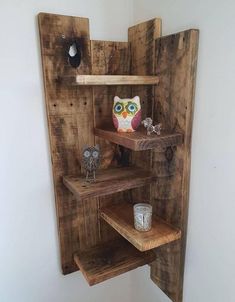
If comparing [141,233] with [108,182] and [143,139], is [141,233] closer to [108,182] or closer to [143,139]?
[108,182]

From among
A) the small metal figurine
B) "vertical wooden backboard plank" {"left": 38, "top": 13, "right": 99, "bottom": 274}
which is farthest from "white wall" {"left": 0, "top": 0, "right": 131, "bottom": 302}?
the small metal figurine

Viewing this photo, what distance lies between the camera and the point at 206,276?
0.84m

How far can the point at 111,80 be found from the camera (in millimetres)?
816

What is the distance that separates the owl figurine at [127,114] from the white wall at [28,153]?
0.91 ft

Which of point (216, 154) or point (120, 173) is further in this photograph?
point (120, 173)

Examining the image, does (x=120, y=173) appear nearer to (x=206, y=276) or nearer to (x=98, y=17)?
(x=206, y=276)

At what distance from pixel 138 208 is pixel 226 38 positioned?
1.99ft

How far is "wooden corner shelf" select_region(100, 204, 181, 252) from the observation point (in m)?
0.83

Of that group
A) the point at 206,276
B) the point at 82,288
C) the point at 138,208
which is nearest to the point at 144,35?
the point at 138,208

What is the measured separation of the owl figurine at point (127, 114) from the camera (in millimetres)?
846

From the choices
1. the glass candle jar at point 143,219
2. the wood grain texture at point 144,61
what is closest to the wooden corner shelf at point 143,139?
the wood grain texture at point 144,61

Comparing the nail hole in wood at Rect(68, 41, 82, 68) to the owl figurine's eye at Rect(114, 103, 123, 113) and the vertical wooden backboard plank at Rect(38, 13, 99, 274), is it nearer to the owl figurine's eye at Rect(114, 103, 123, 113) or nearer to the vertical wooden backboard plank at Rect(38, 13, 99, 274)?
the vertical wooden backboard plank at Rect(38, 13, 99, 274)

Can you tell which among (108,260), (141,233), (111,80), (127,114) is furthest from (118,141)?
(108,260)

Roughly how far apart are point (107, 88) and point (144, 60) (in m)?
0.18
